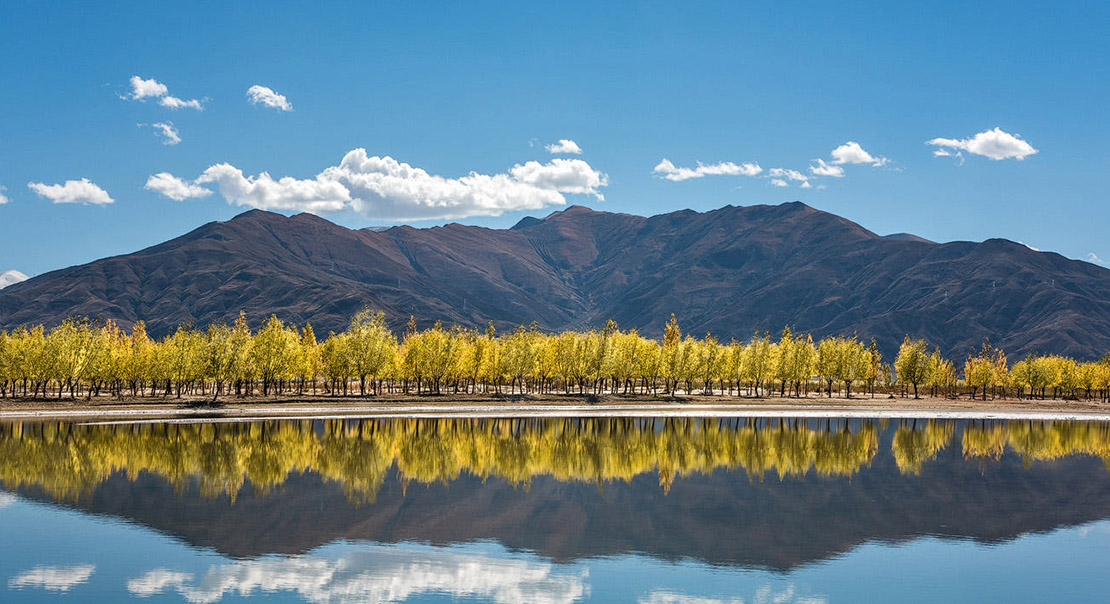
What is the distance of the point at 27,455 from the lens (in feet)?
196

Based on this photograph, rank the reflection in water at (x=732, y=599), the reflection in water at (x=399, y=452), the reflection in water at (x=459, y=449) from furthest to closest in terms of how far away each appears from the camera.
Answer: the reflection in water at (x=459, y=449) < the reflection in water at (x=399, y=452) < the reflection in water at (x=732, y=599)

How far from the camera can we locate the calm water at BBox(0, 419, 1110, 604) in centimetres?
2794

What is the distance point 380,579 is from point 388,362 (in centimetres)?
10895

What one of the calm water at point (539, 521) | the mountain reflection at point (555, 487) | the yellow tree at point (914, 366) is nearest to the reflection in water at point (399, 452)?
the mountain reflection at point (555, 487)

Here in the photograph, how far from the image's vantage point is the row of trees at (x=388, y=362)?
118688mm

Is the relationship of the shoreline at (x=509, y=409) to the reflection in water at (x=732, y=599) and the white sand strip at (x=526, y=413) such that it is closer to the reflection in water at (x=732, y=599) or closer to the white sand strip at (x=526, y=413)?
the white sand strip at (x=526, y=413)

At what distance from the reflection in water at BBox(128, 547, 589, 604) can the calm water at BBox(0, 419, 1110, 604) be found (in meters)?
0.12

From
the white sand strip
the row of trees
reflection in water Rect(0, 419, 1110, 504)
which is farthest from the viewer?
the row of trees

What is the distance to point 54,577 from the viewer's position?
92.9ft

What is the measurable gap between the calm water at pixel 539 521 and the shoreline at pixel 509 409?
26.1m

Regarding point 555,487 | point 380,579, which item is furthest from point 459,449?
point 380,579

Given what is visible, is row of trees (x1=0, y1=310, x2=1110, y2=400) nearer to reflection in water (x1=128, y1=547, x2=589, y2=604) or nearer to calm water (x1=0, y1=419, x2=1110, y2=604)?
calm water (x1=0, y1=419, x2=1110, y2=604)

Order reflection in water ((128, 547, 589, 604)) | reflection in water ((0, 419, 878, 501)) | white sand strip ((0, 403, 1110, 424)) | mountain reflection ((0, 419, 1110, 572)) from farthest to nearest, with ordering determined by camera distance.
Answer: white sand strip ((0, 403, 1110, 424)), reflection in water ((0, 419, 878, 501)), mountain reflection ((0, 419, 1110, 572)), reflection in water ((128, 547, 589, 604))

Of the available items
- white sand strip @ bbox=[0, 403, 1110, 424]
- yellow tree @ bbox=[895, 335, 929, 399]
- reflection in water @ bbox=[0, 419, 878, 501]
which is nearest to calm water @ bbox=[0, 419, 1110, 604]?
reflection in water @ bbox=[0, 419, 878, 501]
